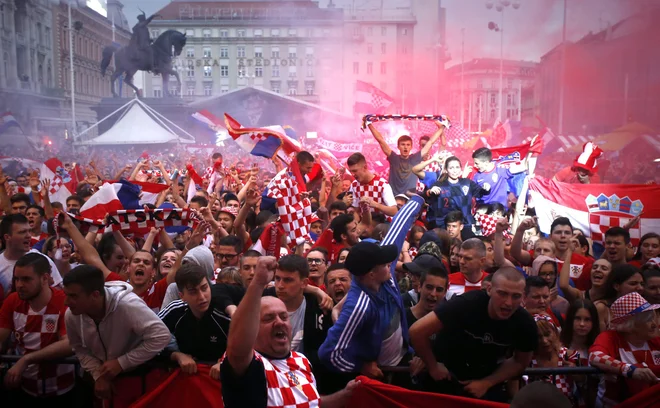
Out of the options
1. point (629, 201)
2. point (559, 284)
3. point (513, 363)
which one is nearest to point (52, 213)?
point (559, 284)

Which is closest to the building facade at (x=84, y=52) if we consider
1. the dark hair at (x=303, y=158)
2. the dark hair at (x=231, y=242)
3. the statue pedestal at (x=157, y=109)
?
the statue pedestal at (x=157, y=109)

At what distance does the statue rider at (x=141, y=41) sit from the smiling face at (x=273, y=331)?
126 ft

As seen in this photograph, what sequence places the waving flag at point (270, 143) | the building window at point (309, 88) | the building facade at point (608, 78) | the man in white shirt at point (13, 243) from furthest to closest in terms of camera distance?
the building window at point (309, 88) → the building facade at point (608, 78) → the waving flag at point (270, 143) → the man in white shirt at point (13, 243)

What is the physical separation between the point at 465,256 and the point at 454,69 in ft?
143

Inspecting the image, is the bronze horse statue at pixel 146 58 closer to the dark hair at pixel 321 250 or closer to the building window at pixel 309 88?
the building window at pixel 309 88

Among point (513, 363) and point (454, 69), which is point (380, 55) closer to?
point (454, 69)

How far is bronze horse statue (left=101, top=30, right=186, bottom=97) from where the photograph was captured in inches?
1532

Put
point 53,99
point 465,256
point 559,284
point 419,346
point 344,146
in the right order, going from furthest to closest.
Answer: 1. point 53,99
2. point 344,146
3. point 559,284
4. point 465,256
5. point 419,346

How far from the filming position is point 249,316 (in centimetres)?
281

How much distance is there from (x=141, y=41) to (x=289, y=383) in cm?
3869

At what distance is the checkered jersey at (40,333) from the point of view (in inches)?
175

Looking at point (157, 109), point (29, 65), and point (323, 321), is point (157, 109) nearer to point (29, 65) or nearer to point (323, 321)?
point (29, 65)

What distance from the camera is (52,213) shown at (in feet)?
27.7

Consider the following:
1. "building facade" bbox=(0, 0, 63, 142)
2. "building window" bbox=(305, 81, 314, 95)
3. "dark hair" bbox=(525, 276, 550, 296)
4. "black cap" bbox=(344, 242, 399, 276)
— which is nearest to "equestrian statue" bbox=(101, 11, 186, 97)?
"building facade" bbox=(0, 0, 63, 142)
